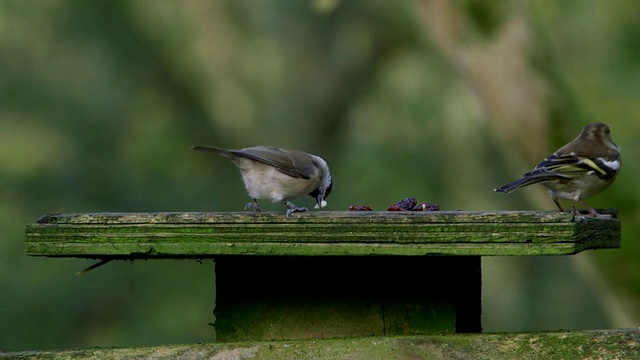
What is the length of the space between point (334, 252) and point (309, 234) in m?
0.07

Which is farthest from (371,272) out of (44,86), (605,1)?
(44,86)

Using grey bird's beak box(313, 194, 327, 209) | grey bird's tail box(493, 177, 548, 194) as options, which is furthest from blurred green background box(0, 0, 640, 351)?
grey bird's beak box(313, 194, 327, 209)

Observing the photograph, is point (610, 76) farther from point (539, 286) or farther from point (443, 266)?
point (539, 286)

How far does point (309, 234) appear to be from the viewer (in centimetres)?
271

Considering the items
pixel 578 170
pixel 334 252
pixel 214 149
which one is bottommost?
pixel 334 252

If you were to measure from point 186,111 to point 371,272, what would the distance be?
12642mm

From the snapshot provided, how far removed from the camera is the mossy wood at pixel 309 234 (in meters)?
→ 2.64

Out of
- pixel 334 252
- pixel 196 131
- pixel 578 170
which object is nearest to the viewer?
pixel 334 252

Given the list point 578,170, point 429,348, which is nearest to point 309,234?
point 429,348

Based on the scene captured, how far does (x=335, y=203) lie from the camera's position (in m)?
13.9

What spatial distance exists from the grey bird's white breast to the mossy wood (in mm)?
1373

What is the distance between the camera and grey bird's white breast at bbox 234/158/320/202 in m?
4.15

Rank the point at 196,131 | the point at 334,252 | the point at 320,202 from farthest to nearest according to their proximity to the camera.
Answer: the point at 196,131
the point at 320,202
the point at 334,252

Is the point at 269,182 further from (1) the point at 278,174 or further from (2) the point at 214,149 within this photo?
(2) the point at 214,149
